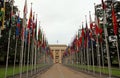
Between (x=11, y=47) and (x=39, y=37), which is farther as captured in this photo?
(x=11, y=47)

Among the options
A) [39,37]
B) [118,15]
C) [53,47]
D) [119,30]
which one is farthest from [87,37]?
[53,47]

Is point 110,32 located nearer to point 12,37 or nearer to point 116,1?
point 116,1

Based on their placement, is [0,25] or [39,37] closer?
[0,25]

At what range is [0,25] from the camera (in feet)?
62.9

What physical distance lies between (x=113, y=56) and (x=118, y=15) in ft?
37.3

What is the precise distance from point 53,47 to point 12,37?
482 feet

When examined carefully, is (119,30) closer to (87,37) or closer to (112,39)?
(112,39)

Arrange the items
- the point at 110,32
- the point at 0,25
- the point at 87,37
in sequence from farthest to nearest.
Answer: the point at 110,32, the point at 87,37, the point at 0,25

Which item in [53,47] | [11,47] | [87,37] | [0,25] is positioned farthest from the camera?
[53,47]

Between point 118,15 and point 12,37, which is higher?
point 118,15

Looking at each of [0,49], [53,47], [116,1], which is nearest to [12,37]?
[0,49]

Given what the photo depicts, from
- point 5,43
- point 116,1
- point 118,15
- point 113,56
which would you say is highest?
point 116,1

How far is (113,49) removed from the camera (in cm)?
5569

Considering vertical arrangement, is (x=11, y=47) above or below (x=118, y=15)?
below
